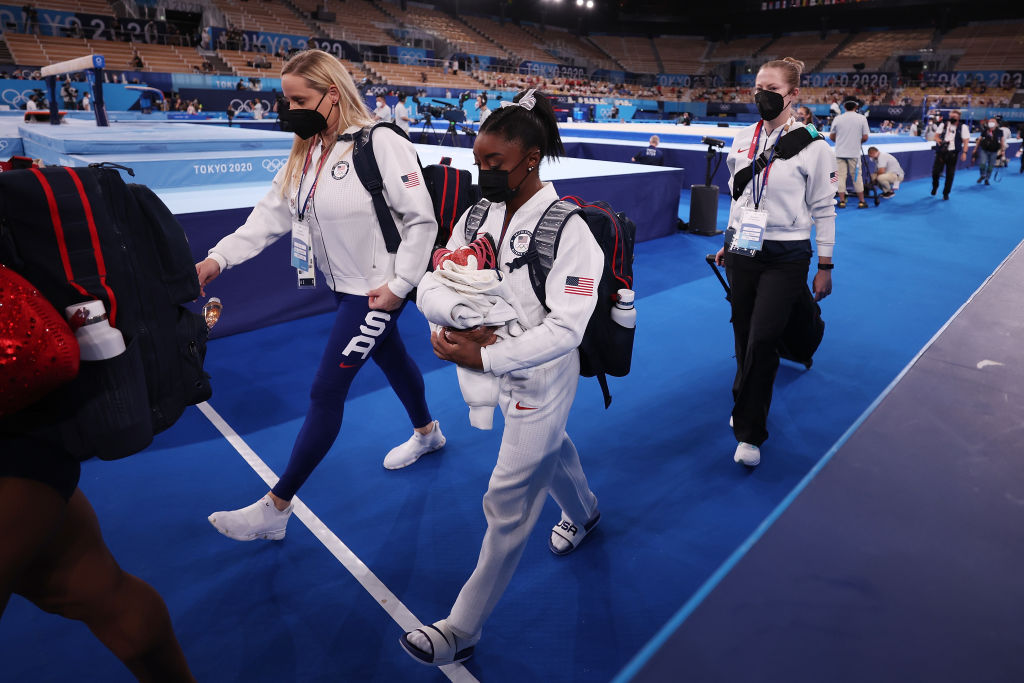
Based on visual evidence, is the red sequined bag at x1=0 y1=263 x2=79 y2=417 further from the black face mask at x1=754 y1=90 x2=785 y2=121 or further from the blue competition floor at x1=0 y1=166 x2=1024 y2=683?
the black face mask at x1=754 y1=90 x2=785 y2=121

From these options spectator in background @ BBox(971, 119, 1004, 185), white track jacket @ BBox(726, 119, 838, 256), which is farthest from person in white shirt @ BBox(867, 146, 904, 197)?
white track jacket @ BBox(726, 119, 838, 256)

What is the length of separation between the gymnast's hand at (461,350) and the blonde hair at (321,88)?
1114 mm

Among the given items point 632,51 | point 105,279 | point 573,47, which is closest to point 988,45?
point 632,51

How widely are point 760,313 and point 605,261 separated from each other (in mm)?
1376

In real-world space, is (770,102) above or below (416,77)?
below

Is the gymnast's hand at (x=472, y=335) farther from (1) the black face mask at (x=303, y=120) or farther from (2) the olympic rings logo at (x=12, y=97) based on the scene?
(2) the olympic rings logo at (x=12, y=97)

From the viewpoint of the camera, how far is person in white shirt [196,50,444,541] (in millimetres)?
2027

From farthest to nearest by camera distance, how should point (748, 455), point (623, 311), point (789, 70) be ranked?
point (748, 455)
point (789, 70)
point (623, 311)

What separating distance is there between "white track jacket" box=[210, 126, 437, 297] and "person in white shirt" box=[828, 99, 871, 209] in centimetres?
755

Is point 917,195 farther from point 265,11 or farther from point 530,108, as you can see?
point 265,11

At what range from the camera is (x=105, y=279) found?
42.7 inches

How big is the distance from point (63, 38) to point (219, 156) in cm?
2080

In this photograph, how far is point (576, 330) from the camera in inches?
54.5

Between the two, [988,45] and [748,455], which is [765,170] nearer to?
[748,455]
